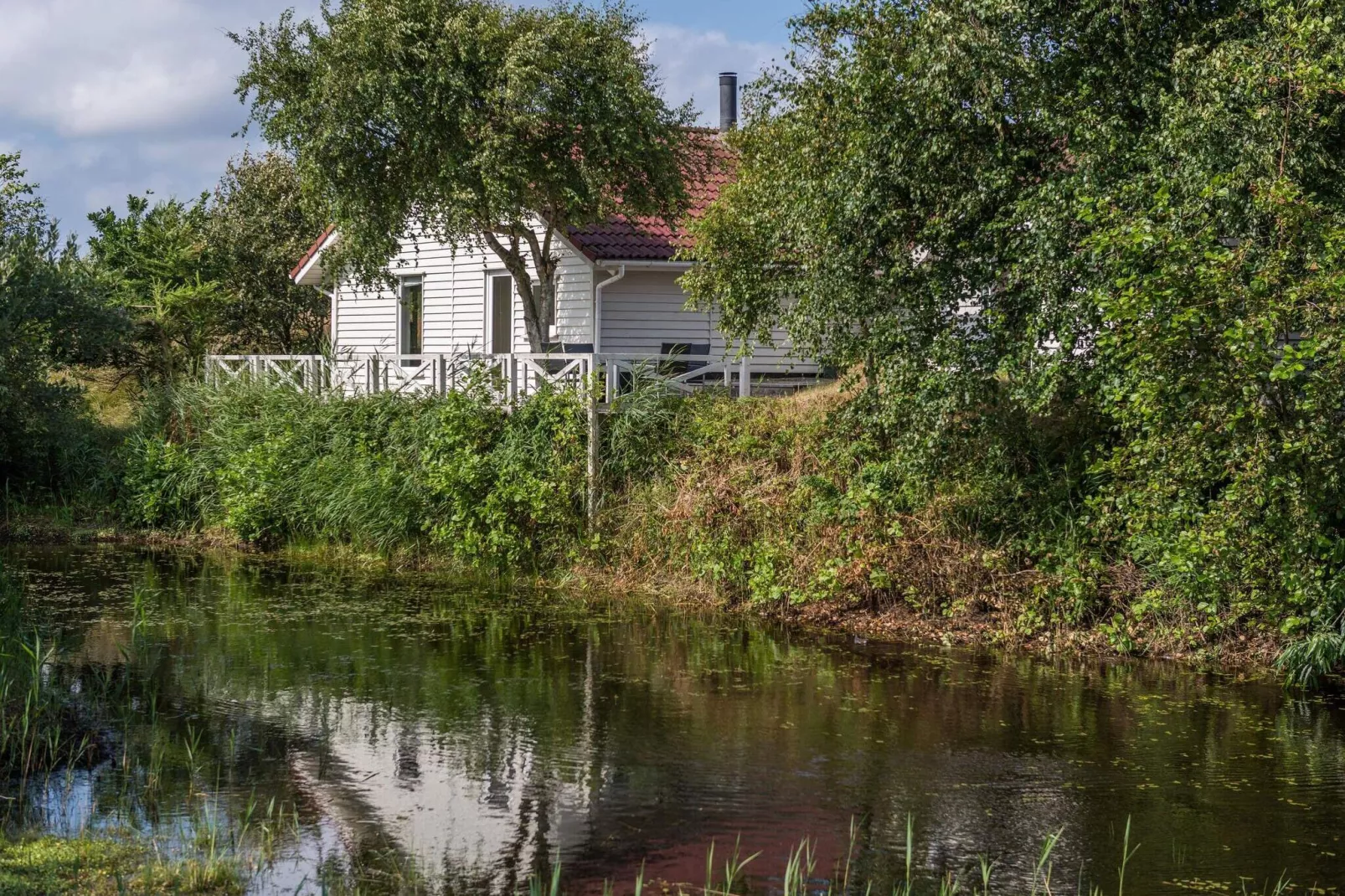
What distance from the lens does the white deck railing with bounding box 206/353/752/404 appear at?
19.0m

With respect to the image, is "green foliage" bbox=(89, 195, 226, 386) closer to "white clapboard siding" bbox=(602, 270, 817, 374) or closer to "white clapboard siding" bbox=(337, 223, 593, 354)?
"white clapboard siding" bbox=(337, 223, 593, 354)

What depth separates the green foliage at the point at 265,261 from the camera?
32.2 metres

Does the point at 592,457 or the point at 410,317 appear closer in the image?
the point at 592,457

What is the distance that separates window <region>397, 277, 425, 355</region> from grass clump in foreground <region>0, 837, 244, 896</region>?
70.3 feet

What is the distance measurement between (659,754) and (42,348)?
17.2 metres

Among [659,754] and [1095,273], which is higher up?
[1095,273]

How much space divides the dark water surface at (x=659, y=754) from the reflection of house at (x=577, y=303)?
288 inches

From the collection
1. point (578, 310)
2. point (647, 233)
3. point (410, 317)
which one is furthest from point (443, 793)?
point (410, 317)

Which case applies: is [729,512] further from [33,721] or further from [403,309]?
[403,309]

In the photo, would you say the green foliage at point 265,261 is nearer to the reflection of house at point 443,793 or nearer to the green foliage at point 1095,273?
the green foliage at point 1095,273

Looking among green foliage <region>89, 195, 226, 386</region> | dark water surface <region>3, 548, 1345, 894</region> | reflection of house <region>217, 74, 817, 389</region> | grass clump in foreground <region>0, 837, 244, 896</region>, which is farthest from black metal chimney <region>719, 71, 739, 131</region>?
grass clump in foreground <region>0, 837, 244, 896</region>

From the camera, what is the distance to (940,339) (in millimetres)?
14234

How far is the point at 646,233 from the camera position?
24.6 meters

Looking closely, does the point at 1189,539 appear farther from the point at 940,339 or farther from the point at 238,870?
the point at 238,870
